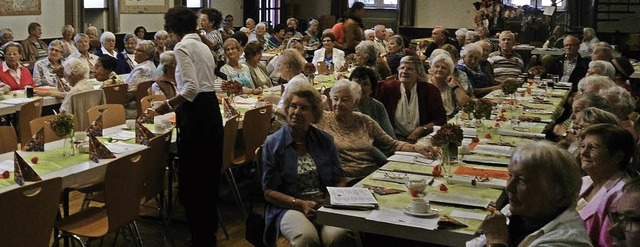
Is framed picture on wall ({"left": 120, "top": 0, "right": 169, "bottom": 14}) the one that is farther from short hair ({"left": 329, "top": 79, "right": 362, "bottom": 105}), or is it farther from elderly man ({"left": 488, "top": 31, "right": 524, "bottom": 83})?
short hair ({"left": 329, "top": 79, "right": 362, "bottom": 105})

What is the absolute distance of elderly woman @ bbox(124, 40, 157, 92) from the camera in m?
8.13

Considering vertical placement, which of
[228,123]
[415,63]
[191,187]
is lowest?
[191,187]

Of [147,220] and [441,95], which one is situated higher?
[441,95]

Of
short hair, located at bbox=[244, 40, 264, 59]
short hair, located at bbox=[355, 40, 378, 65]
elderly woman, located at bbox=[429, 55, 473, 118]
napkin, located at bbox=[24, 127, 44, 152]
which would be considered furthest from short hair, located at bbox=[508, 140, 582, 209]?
short hair, located at bbox=[244, 40, 264, 59]

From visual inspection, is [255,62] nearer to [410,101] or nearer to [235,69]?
[235,69]

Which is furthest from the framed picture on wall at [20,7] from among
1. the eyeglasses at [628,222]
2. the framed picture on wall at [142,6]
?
the eyeglasses at [628,222]

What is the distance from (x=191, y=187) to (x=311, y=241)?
4.94 ft

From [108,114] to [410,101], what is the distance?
2.44 metres

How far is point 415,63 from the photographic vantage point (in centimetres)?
632

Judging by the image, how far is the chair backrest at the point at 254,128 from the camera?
5.95 m

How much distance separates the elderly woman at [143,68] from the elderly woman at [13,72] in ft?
3.57

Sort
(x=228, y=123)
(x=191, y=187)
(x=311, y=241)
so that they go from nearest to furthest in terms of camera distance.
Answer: (x=311, y=241) < (x=191, y=187) < (x=228, y=123)

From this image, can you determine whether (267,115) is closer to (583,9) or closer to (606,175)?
(606,175)

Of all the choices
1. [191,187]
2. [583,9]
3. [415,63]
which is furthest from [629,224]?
[583,9]
